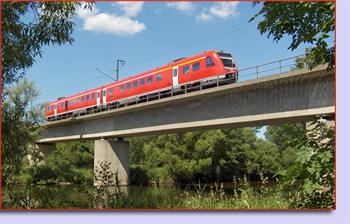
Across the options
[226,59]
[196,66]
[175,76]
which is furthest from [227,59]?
[175,76]

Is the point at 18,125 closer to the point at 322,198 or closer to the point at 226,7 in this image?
the point at 226,7

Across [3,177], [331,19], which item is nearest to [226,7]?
[331,19]

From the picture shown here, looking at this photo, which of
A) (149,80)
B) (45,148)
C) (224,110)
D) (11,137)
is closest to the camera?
(11,137)

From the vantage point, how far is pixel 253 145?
33750 millimetres

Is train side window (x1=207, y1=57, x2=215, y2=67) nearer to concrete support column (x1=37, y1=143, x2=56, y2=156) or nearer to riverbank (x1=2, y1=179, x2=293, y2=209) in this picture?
riverbank (x1=2, y1=179, x2=293, y2=209)

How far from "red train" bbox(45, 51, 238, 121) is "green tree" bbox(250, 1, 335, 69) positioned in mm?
9040

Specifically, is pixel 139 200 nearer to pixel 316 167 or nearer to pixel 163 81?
pixel 316 167

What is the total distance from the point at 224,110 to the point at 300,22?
32.9 feet

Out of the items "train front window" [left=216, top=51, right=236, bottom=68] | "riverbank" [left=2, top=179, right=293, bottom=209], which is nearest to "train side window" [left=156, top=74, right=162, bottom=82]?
"train front window" [left=216, top=51, right=236, bottom=68]

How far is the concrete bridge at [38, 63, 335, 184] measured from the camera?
38.5 ft

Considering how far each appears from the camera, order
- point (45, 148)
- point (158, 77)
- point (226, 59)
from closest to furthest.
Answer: point (226, 59) → point (158, 77) → point (45, 148)

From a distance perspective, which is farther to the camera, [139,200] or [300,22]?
[139,200]

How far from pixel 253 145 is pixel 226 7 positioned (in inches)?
1119

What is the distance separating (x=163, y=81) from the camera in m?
20.2
